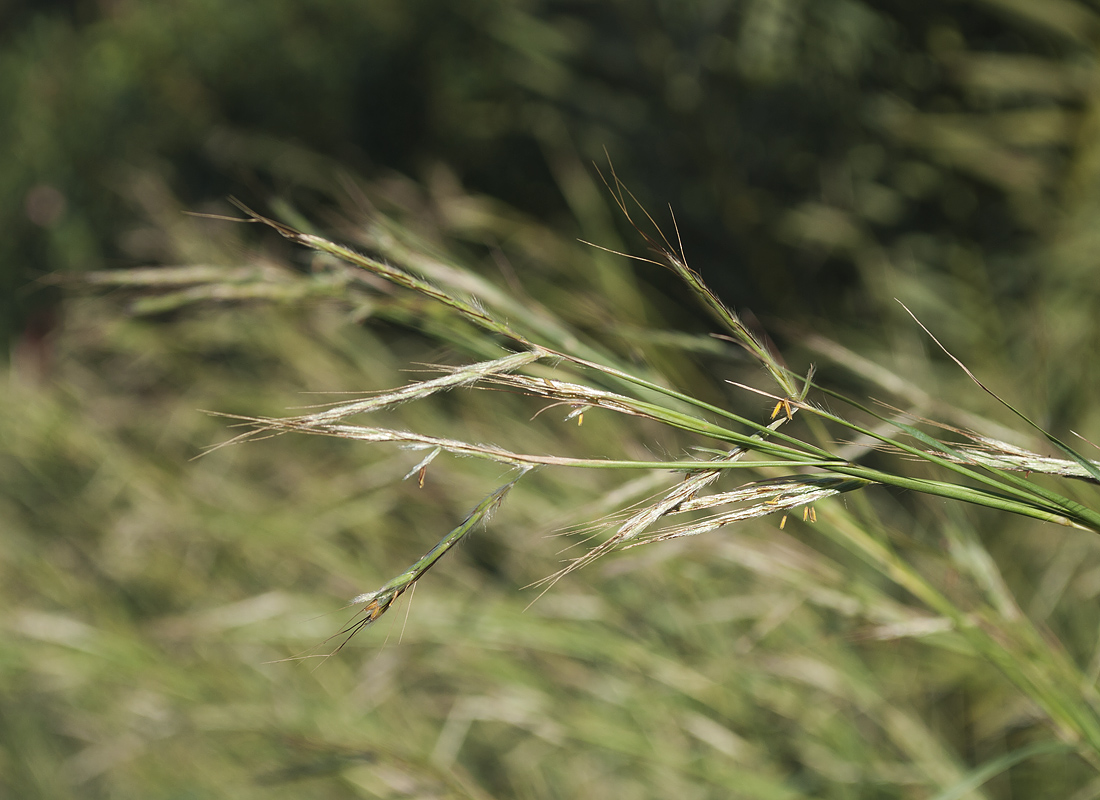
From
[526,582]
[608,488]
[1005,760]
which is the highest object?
[1005,760]

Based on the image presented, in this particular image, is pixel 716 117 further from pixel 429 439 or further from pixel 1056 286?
pixel 429 439

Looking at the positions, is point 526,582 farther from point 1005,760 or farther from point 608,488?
point 1005,760

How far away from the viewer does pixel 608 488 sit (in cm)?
132

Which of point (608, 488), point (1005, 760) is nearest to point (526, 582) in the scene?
point (608, 488)

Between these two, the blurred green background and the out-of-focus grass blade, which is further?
the blurred green background

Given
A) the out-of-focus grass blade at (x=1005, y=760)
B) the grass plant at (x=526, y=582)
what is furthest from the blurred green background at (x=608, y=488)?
the out-of-focus grass blade at (x=1005, y=760)

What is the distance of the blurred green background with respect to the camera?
1.09m

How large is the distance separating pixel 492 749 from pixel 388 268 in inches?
53.2

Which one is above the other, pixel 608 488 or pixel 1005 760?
pixel 1005 760

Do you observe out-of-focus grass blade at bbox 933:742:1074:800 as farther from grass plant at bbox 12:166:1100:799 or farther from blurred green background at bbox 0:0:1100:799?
blurred green background at bbox 0:0:1100:799

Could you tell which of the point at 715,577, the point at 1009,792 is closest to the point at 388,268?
the point at 715,577

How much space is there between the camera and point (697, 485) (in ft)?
1.32

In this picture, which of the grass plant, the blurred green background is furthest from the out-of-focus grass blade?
the blurred green background

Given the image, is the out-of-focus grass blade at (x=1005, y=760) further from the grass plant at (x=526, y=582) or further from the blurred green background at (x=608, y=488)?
the blurred green background at (x=608, y=488)
